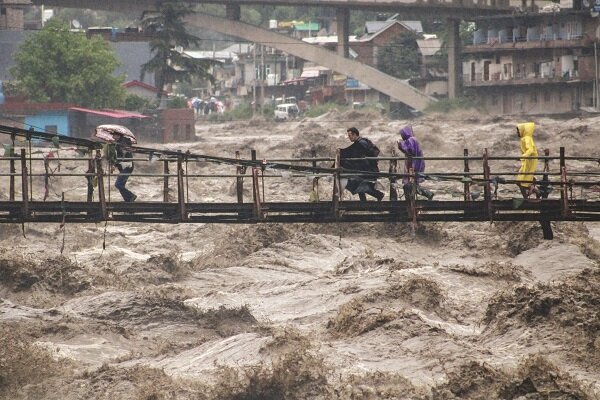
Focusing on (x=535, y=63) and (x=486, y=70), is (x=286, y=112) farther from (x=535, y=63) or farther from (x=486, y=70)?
(x=535, y=63)

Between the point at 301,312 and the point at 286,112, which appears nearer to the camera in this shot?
the point at 301,312

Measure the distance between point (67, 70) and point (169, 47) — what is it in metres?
11.8

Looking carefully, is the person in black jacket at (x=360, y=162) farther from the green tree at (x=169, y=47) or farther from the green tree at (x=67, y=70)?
the green tree at (x=169, y=47)

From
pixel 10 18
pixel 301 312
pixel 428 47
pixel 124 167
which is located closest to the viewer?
pixel 124 167

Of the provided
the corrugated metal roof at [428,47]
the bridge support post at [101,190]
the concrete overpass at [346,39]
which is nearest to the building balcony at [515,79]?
the concrete overpass at [346,39]

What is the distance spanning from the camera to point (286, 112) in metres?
99.0

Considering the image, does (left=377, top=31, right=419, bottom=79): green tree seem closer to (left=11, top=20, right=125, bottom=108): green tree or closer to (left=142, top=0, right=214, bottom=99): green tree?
(left=142, top=0, right=214, bottom=99): green tree

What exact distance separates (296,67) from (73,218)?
101515 mm

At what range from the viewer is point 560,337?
21.6 meters

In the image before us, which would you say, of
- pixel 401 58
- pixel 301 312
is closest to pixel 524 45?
pixel 401 58

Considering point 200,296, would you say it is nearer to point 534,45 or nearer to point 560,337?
point 560,337

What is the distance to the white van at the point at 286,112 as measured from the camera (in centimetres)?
9703

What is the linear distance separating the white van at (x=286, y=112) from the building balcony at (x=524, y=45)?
48.8ft

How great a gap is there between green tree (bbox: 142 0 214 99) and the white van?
1430 centimetres
